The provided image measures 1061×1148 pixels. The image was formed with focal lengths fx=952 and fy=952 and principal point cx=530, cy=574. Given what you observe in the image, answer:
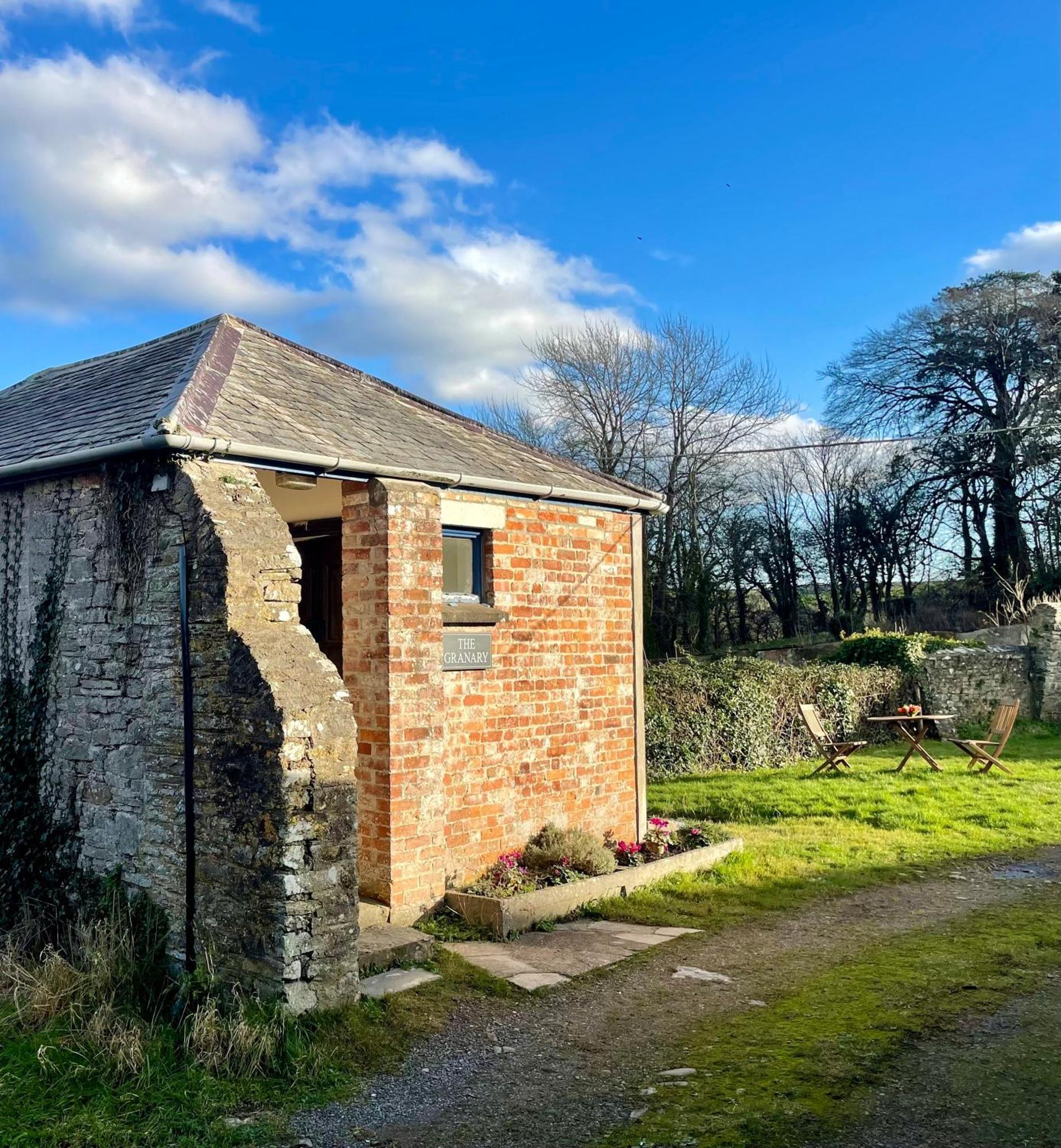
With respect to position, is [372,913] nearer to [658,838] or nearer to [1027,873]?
[658,838]

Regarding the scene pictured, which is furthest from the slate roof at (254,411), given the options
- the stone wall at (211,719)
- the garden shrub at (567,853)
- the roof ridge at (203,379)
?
the garden shrub at (567,853)

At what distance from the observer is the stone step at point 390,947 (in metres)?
6.05

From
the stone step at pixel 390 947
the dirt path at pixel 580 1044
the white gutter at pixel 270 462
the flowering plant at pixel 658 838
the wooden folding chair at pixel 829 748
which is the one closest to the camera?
the dirt path at pixel 580 1044

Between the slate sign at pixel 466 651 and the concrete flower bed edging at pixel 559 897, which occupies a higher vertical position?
the slate sign at pixel 466 651

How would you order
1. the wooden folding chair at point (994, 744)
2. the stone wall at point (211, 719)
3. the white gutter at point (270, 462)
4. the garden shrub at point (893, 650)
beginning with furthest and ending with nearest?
the garden shrub at point (893, 650) < the wooden folding chair at point (994, 744) < the white gutter at point (270, 462) < the stone wall at point (211, 719)

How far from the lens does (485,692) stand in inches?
312

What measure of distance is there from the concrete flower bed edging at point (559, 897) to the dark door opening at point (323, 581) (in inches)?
118

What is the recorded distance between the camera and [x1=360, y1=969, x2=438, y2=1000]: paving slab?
567 cm

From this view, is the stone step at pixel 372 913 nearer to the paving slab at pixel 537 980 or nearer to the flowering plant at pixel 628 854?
the paving slab at pixel 537 980

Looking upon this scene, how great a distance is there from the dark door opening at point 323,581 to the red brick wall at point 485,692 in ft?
6.46

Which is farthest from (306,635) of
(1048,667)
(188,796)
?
(1048,667)

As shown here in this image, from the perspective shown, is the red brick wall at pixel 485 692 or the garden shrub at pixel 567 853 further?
the garden shrub at pixel 567 853

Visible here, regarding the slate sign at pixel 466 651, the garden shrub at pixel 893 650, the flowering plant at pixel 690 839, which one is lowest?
the flowering plant at pixel 690 839

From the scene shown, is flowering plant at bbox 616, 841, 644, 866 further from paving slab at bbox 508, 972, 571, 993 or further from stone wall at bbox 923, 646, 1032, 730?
stone wall at bbox 923, 646, 1032, 730
